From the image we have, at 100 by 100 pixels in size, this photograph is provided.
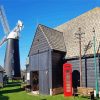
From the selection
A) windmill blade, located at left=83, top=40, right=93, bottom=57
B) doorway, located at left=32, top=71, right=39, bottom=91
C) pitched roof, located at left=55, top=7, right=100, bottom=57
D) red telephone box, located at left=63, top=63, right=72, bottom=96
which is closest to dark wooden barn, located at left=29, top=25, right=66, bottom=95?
pitched roof, located at left=55, top=7, right=100, bottom=57

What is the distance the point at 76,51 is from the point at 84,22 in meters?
5.28

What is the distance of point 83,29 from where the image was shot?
31.0m

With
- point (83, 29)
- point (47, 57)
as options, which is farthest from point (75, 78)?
point (83, 29)

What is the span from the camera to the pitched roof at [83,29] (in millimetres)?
28688

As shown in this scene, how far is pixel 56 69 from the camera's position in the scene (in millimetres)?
29766

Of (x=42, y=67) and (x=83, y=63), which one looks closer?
(x=83, y=63)

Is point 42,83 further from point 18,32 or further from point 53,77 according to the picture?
point 18,32

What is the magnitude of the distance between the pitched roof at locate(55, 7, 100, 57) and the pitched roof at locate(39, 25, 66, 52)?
0.64m

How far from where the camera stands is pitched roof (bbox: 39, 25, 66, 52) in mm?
30531

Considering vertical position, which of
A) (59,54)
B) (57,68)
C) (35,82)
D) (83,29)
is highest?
(83,29)

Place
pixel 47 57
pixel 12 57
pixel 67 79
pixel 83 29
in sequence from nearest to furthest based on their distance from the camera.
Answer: pixel 67 79, pixel 47 57, pixel 83 29, pixel 12 57

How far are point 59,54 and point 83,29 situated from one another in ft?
14.4

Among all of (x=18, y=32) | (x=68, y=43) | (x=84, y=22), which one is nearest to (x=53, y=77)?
(x=68, y=43)

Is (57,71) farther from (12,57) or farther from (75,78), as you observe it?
(12,57)
